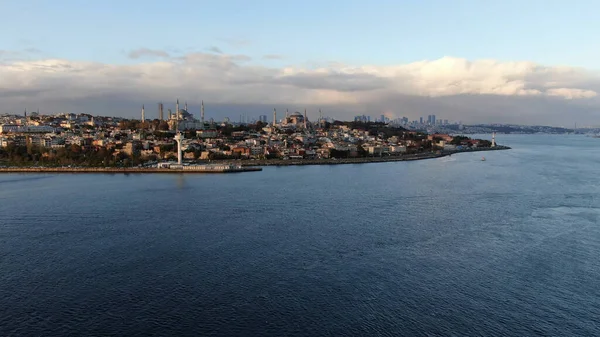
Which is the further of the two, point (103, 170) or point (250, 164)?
point (250, 164)

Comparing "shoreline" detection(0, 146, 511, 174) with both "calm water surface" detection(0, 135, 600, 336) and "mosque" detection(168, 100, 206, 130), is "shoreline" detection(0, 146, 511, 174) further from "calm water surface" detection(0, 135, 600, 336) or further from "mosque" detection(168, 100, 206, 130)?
"mosque" detection(168, 100, 206, 130)

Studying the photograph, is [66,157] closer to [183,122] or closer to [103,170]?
[103,170]

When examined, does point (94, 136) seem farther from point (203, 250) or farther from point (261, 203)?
point (203, 250)

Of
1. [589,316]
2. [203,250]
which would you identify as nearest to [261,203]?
[203,250]

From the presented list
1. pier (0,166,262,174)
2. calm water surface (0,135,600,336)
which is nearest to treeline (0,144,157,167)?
pier (0,166,262,174)

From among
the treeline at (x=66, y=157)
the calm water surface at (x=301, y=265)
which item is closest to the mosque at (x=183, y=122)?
the treeline at (x=66, y=157)

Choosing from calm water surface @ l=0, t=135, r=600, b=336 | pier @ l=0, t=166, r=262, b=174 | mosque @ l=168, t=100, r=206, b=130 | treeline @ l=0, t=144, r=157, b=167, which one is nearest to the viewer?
calm water surface @ l=0, t=135, r=600, b=336

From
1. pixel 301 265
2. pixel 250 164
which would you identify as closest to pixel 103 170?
pixel 250 164

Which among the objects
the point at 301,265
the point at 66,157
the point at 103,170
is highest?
the point at 66,157

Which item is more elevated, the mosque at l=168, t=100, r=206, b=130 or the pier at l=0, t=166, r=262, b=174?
the mosque at l=168, t=100, r=206, b=130
